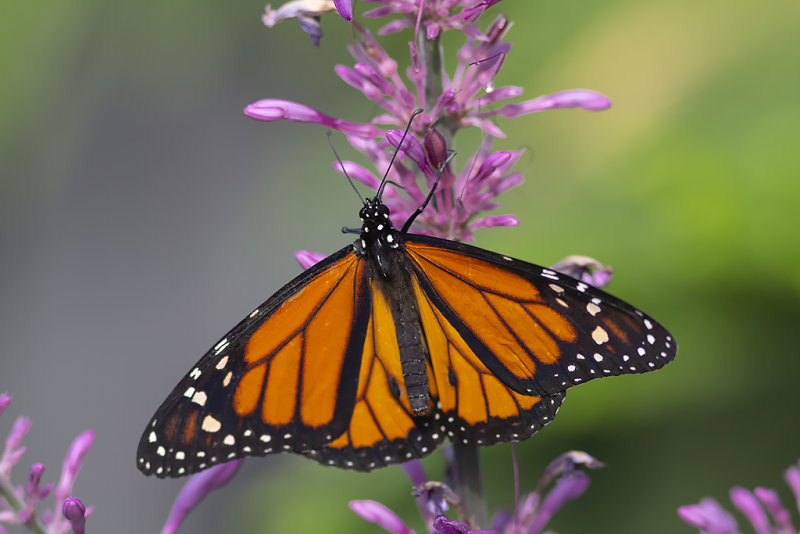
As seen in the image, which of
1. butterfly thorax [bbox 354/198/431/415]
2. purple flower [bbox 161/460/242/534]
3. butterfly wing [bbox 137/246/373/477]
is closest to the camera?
butterfly wing [bbox 137/246/373/477]

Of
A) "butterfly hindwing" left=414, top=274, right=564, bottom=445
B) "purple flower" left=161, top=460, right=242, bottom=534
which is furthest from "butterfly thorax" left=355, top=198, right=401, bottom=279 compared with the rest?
"purple flower" left=161, top=460, right=242, bottom=534

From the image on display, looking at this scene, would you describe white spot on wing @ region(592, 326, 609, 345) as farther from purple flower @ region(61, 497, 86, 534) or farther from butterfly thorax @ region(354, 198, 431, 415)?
purple flower @ region(61, 497, 86, 534)

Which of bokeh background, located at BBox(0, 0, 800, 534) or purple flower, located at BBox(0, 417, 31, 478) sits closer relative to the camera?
purple flower, located at BBox(0, 417, 31, 478)

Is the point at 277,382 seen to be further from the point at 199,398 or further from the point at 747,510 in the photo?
the point at 747,510

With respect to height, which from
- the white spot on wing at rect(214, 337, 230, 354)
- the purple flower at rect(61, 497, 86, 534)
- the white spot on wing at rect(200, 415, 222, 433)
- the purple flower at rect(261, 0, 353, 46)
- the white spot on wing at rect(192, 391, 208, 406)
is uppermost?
the purple flower at rect(261, 0, 353, 46)

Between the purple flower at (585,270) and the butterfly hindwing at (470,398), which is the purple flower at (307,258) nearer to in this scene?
the butterfly hindwing at (470,398)

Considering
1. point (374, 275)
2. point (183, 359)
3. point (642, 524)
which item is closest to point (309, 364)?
point (374, 275)

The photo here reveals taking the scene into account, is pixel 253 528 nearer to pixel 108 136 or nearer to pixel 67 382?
pixel 67 382

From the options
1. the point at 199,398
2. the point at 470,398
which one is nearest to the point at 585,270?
the point at 470,398
